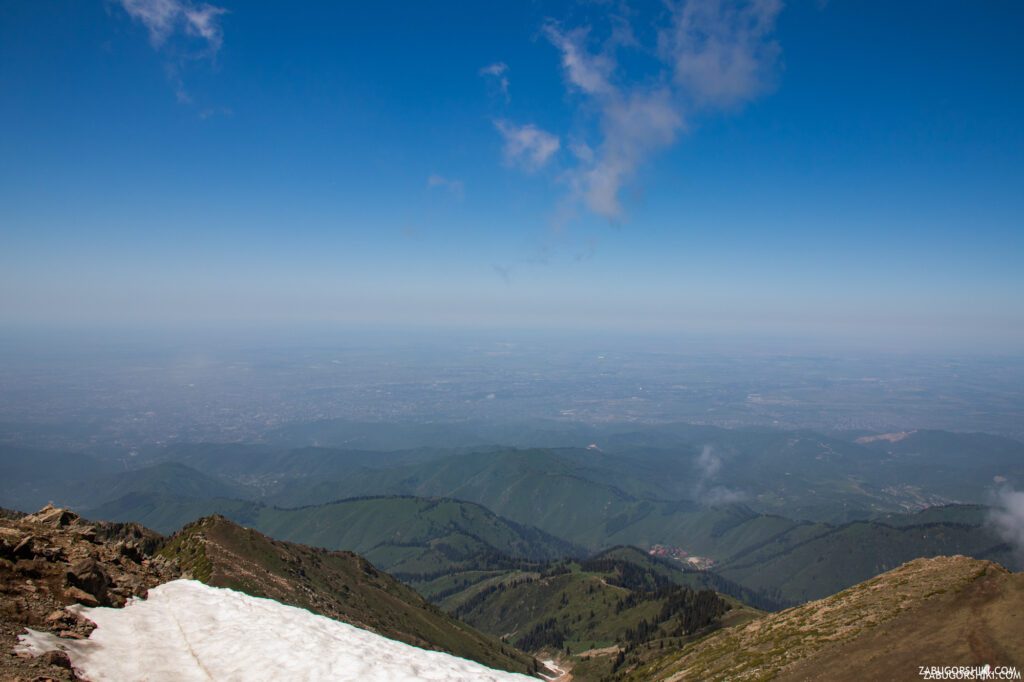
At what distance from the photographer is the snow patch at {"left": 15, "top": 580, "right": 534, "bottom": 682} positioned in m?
21.4

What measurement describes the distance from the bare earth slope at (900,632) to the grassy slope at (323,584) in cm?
6334

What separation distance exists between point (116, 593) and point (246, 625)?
25.3 ft

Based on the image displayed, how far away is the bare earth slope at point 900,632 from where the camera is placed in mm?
31234

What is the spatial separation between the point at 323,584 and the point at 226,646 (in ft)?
332

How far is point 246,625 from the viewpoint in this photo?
27875mm

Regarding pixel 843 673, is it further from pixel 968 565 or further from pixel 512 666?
pixel 512 666

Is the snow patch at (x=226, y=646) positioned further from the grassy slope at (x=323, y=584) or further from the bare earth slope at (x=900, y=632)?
the grassy slope at (x=323, y=584)

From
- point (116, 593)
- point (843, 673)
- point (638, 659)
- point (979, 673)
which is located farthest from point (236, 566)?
point (638, 659)

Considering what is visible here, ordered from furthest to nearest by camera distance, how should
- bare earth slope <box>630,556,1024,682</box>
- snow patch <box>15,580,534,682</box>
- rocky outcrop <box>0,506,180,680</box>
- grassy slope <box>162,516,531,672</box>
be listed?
grassy slope <box>162,516,531,672</box>, bare earth slope <box>630,556,1024,682</box>, snow patch <box>15,580,534,682</box>, rocky outcrop <box>0,506,180,680</box>

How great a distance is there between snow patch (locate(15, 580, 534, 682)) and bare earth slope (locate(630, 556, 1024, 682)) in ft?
84.9

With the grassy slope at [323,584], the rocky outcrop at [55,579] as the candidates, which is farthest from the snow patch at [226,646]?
the grassy slope at [323,584]

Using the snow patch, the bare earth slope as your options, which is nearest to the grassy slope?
the snow patch

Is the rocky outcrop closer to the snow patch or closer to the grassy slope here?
the snow patch

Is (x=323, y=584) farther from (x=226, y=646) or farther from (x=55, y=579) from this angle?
(x=226, y=646)
